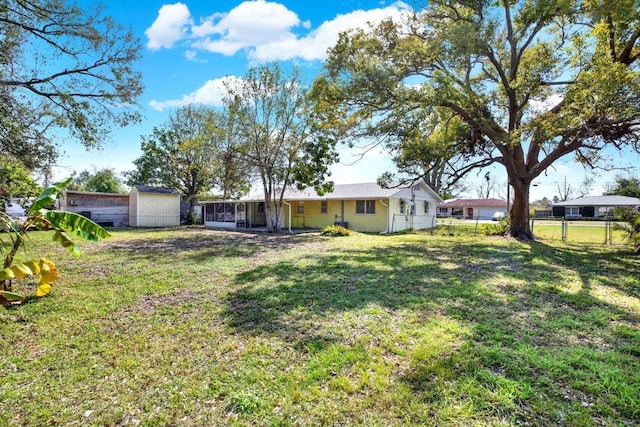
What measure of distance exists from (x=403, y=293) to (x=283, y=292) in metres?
2.34

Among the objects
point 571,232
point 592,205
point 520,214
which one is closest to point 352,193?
point 520,214

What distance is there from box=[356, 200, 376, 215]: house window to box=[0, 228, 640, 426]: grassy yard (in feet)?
46.1

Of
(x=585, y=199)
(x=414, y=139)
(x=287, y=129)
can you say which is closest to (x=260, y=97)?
(x=287, y=129)

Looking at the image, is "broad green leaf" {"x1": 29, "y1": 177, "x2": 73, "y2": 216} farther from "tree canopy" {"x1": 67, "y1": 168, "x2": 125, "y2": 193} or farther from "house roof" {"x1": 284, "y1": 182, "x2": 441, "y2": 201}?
"tree canopy" {"x1": 67, "y1": 168, "x2": 125, "y2": 193}

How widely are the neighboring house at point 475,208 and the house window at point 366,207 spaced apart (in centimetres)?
3529

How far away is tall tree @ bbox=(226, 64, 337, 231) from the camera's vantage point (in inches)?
698

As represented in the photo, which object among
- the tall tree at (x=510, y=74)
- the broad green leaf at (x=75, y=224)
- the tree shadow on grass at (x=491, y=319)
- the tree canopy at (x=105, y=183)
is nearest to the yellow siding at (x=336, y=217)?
the tall tree at (x=510, y=74)

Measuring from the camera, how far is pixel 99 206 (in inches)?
977

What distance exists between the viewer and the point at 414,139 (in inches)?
570

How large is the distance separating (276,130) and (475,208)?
48.6 m

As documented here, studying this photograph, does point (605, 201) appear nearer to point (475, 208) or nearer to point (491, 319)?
point (475, 208)

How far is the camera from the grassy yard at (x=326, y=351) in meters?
2.77

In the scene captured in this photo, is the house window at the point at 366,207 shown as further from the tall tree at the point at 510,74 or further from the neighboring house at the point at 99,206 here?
the neighboring house at the point at 99,206

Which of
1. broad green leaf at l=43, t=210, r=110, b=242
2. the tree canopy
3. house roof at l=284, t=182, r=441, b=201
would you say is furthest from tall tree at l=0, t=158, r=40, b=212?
the tree canopy
